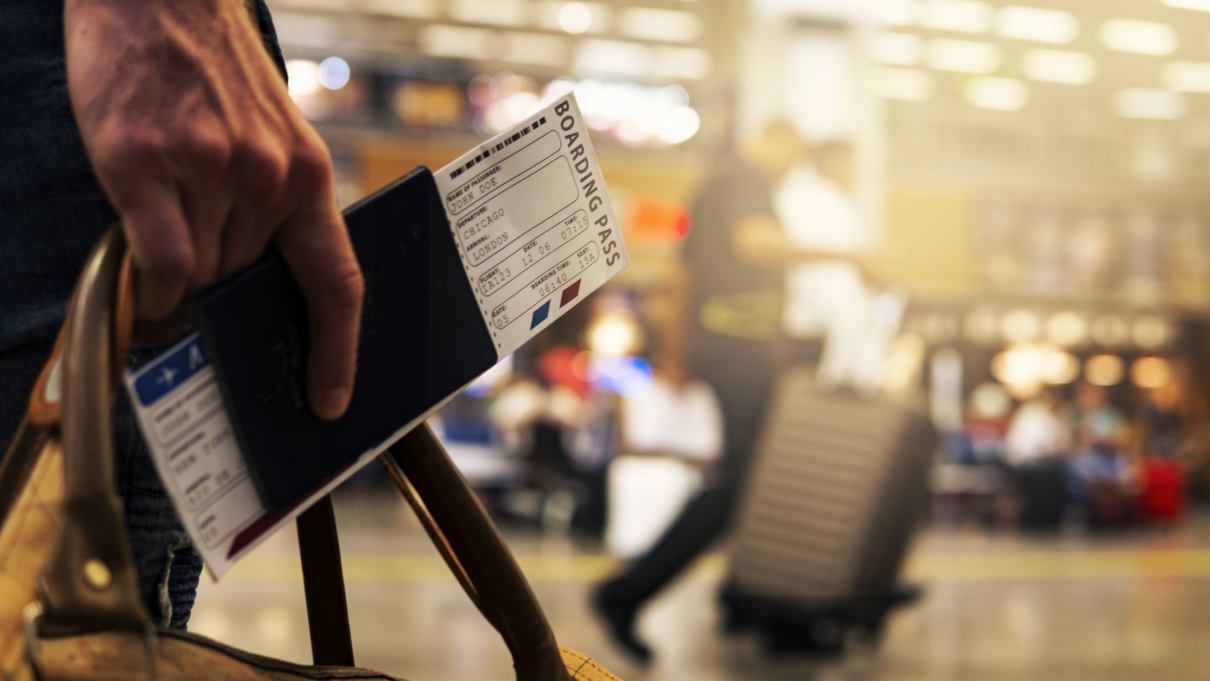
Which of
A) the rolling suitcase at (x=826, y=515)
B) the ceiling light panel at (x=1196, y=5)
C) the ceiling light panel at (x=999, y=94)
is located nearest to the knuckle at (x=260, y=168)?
the rolling suitcase at (x=826, y=515)

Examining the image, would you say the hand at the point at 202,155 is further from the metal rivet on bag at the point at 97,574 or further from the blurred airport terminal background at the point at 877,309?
the blurred airport terminal background at the point at 877,309

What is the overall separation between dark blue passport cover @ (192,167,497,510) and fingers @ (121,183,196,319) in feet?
0.08

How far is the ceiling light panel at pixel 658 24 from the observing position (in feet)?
23.6

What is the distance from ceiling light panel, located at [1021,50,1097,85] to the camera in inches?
304

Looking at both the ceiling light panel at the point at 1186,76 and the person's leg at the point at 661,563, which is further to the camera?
the ceiling light panel at the point at 1186,76

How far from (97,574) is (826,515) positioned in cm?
273

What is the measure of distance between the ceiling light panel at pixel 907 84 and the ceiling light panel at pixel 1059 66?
83cm

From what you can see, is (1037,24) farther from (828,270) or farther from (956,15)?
(828,270)

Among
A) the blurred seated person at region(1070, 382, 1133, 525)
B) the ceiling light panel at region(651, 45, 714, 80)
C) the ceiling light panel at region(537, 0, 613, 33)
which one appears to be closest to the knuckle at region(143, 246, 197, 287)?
the ceiling light panel at region(651, 45, 714, 80)

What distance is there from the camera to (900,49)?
680 centimetres

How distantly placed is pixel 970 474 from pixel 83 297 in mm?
10185

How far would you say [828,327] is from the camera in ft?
14.7

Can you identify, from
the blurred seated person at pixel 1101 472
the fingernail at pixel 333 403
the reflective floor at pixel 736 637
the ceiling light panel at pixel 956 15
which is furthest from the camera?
the blurred seated person at pixel 1101 472

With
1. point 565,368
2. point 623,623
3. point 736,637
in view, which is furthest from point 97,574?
point 565,368
